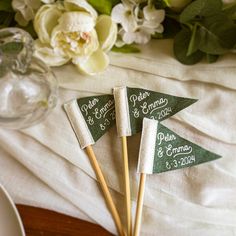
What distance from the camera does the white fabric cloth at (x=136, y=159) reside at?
499 millimetres

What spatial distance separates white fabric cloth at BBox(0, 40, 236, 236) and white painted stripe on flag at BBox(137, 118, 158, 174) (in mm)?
18

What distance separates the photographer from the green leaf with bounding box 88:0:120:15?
0.53 m

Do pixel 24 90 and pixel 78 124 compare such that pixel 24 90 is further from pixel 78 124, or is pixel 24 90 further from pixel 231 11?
Answer: pixel 231 11

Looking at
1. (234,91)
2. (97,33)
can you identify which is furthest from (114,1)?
(234,91)

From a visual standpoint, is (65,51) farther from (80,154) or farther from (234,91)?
(234,91)

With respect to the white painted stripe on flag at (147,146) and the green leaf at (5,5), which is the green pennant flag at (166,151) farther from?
the green leaf at (5,5)

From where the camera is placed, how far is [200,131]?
53 cm

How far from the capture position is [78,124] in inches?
20.9

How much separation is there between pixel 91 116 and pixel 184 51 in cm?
16

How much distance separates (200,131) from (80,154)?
0.17 metres

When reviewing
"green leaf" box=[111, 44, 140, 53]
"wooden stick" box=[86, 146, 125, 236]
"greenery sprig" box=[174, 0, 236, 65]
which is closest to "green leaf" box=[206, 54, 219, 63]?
"greenery sprig" box=[174, 0, 236, 65]

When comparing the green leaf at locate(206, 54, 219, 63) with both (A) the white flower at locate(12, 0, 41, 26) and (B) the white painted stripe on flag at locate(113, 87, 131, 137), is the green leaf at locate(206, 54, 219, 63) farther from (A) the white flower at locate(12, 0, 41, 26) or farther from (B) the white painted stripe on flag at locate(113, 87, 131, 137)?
(A) the white flower at locate(12, 0, 41, 26)

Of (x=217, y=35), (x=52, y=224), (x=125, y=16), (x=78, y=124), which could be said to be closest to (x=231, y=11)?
(x=217, y=35)

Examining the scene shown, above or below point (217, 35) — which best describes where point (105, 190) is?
below
